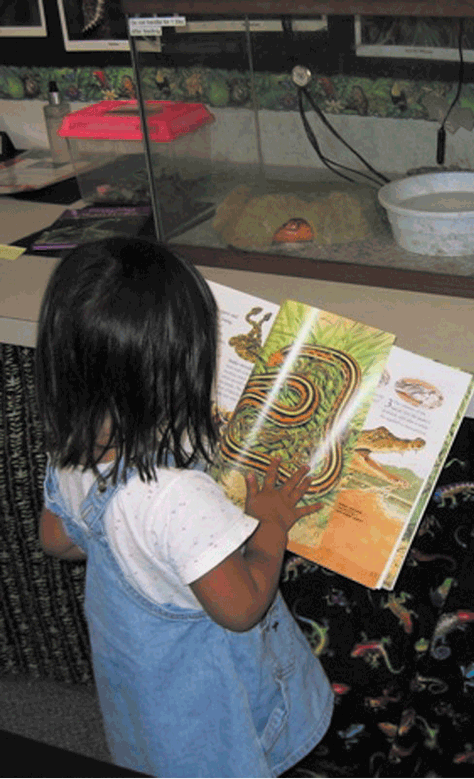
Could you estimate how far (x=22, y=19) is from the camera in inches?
78.7

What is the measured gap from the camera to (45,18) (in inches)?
77.4

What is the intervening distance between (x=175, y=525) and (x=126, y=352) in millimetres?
160

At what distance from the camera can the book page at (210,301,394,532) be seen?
101 centimetres

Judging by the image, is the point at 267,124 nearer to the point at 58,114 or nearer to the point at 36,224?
the point at 36,224

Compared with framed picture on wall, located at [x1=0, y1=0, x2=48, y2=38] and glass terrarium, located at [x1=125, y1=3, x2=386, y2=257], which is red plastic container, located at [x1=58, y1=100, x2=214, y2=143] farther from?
framed picture on wall, located at [x1=0, y1=0, x2=48, y2=38]

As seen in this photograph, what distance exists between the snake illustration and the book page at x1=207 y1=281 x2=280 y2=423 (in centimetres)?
2

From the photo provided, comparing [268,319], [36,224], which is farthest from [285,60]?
[36,224]

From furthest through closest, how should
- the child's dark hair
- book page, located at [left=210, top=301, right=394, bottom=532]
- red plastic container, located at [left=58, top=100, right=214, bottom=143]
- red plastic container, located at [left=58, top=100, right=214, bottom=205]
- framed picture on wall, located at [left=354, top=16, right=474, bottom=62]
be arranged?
red plastic container, located at [left=58, top=100, right=214, bottom=205] → red plastic container, located at [left=58, top=100, right=214, bottom=143] → framed picture on wall, located at [left=354, top=16, right=474, bottom=62] → book page, located at [left=210, top=301, right=394, bottom=532] → the child's dark hair

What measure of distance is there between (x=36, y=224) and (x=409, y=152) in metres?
0.68

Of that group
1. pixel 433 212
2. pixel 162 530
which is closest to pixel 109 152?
pixel 433 212

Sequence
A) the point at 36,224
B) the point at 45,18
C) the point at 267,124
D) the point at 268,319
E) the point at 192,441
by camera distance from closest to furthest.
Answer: the point at 192,441, the point at 268,319, the point at 267,124, the point at 36,224, the point at 45,18

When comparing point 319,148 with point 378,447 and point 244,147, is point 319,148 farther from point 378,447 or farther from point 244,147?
point 378,447

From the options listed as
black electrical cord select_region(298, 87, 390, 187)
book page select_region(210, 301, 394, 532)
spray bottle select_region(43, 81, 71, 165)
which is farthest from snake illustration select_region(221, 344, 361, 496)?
spray bottle select_region(43, 81, 71, 165)

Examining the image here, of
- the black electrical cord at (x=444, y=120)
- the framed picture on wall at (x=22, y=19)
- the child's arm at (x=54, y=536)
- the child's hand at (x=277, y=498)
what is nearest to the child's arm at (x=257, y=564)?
the child's hand at (x=277, y=498)
